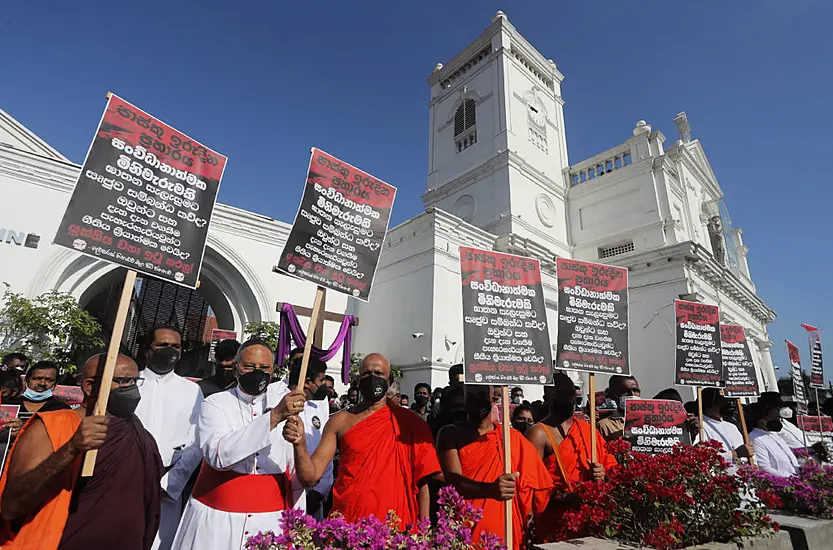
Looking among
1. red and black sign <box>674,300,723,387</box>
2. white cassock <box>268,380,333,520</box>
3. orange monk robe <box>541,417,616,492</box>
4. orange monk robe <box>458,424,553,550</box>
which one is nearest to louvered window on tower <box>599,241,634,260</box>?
red and black sign <box>674,300,723,387</box>

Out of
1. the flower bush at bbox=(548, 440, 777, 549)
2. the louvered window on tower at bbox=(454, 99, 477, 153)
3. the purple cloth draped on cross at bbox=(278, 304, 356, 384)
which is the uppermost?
the louvered window on tower at bbox=(454, 99, 477, 153)

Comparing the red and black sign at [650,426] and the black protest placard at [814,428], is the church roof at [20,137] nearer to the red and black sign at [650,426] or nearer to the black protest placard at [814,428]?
the red and black sign at [650,426]

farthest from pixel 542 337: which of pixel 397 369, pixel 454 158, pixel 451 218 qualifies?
pixel 454 158

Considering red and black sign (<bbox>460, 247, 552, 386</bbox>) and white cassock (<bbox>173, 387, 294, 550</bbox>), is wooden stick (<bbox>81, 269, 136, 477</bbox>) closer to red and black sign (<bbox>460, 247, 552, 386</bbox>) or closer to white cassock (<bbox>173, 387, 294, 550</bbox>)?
white cassock (<bbox>173, 387, 294, 550</bbox>)

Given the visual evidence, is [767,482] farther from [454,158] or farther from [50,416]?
[454,158]

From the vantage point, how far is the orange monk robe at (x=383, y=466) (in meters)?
2.75

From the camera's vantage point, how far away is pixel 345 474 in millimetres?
2840

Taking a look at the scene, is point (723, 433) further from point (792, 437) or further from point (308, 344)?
point (308, 344)

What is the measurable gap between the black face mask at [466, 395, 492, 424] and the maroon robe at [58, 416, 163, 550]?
6.82ft

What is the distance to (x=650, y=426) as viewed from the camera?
13.5 feet

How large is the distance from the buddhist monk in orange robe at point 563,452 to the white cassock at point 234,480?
1944 millimetres

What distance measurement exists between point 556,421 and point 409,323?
12.8 meters

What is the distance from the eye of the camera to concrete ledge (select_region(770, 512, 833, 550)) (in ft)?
10.9

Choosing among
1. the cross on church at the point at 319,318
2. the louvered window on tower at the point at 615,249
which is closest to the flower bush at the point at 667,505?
the cross on church at the point at 319,318
